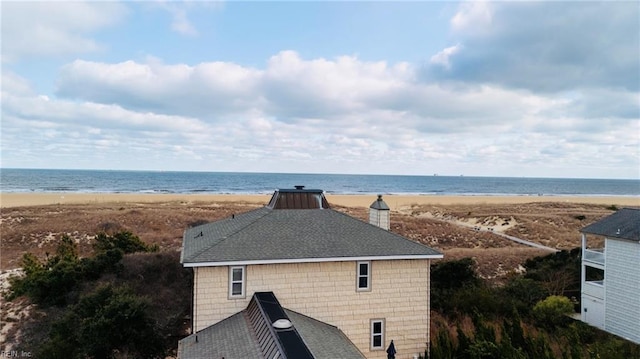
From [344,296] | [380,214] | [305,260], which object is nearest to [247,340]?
[305,260]

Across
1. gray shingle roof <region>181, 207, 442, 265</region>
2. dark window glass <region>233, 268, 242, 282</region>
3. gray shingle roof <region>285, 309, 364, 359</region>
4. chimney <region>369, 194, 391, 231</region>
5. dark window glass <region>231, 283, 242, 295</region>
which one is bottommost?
gray shingle roof <region>285, 309, 364, 359</region>

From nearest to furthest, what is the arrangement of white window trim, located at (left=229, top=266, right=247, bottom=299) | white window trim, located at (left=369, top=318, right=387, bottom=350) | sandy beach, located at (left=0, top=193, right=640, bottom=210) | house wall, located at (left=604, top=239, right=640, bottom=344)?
1. white window trim, located at (left=229, top=266, right=247, bottom=299)
2. white window trim, located at (left=369, top=318, right=387, bottom=350)
3. house wall, located at (left=604, top=239, right=640, bottom=344)
4. sandy beach, located at (left=0, top=193, right=640, bottom=210)

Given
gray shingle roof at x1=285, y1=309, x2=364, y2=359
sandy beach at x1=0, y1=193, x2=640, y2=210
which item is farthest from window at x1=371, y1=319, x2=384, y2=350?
sandy beach at x1=0, y1=193, x2=640, y2=210

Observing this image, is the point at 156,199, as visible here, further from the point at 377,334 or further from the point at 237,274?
the point at 377,334

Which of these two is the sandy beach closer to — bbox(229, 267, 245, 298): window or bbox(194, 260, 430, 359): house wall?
bbox(194, 260, 430, 359): house wall

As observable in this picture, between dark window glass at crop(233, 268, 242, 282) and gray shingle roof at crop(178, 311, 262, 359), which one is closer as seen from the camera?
gray shingle roof at crop(178, 311, 262, 359)

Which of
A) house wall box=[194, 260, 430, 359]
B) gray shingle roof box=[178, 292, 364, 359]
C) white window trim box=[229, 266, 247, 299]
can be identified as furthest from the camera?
white window trim box=[229, 266, 247, 299]

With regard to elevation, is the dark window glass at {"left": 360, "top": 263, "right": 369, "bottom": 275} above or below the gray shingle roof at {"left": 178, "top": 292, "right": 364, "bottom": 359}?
above
